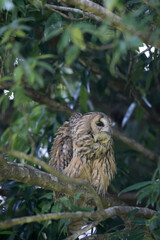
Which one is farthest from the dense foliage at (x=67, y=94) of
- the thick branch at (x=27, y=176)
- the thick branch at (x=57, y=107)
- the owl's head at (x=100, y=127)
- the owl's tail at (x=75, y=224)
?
the owl's head at (x=100, y=127)

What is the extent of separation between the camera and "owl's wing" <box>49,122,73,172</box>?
166 inches

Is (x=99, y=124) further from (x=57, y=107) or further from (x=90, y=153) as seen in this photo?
(x=57, y=107)

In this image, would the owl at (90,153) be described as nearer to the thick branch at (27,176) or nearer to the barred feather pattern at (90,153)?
the barred feather pattern at (90,153)

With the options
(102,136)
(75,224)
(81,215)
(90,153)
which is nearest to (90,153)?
(90,153)

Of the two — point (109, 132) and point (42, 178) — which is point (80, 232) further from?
point (109, 132)

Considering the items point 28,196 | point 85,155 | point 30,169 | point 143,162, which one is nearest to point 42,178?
point 30,169

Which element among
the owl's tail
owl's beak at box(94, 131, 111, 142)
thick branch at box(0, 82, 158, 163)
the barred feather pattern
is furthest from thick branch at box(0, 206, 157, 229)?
thick branch at box(0, 82, 158, 163)

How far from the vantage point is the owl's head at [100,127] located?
402 centimetres

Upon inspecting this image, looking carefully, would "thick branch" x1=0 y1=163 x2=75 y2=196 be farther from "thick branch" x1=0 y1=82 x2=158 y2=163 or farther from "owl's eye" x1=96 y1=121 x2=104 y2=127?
"thick branch" x1=0 y1=82 x2=158 y2=163

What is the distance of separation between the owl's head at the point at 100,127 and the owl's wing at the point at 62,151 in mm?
307

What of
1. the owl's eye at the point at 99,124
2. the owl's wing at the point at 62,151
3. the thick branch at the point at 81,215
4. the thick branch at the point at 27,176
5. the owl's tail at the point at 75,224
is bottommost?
the owl's tail at the point at 75,224

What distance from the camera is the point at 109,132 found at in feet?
13.2

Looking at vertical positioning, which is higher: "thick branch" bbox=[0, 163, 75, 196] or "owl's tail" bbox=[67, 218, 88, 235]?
"thick branch" bbox=[0, 163, 75, 196]

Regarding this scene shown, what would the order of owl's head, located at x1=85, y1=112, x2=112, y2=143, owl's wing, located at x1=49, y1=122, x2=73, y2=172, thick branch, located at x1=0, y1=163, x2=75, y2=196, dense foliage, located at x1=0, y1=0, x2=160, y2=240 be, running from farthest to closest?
1. owl's wing, located at x1=49, y1=122, x2=73, y2=172
2. owl's head, located at x1=85, y1=112, x2=112, y2=143
3. thick branch, located at x1=0, y1=163, x2=75, y2=196
4. dense foliage, located at x1=0, y1=0, x2=160, y2=240
